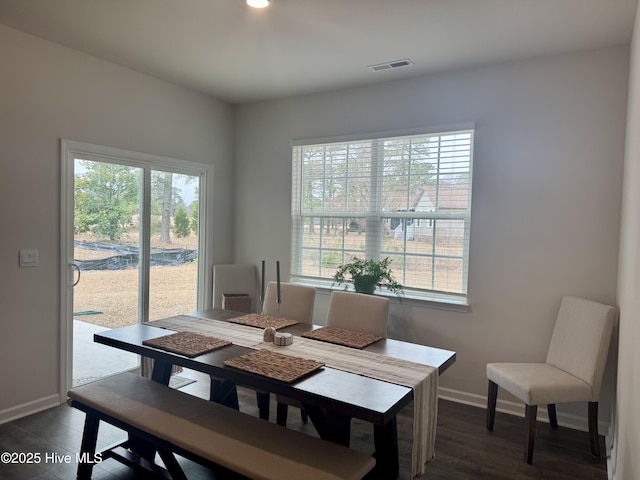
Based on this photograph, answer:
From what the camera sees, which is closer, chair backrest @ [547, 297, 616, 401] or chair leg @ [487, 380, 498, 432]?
chair backrest @ [547, 297, 616, 401]

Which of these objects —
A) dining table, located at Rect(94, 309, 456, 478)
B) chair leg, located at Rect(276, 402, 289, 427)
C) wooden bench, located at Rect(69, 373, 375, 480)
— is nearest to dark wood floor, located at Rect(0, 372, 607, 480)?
chair leg, located at Rect(276, 402, 289, 427)

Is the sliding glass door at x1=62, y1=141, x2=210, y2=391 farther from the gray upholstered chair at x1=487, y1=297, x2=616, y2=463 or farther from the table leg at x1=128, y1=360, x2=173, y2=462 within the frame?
the gray upholstered chair at x1=487, y1=297, x2=616, y2=463

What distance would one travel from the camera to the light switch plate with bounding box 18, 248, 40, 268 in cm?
308

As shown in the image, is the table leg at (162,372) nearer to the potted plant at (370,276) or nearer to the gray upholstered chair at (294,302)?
the gray upholstered chair at (294,302)

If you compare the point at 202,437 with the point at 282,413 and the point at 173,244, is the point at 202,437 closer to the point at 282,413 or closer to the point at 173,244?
the point at 282,413

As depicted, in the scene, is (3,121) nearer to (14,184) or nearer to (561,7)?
(14,184)

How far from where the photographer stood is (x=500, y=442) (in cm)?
290

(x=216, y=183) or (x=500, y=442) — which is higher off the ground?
(x=216, y=183)

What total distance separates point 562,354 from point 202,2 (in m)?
3.25

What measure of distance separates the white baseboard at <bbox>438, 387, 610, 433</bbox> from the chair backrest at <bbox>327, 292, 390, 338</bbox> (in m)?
1.18

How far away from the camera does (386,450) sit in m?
2.45

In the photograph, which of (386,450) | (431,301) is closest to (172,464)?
(386,450)

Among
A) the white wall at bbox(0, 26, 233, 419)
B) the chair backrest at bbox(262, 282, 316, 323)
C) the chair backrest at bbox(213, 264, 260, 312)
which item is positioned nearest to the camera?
the white wall at bbox(0, 26, 233, 419)

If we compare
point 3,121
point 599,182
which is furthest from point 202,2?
point 599,182
